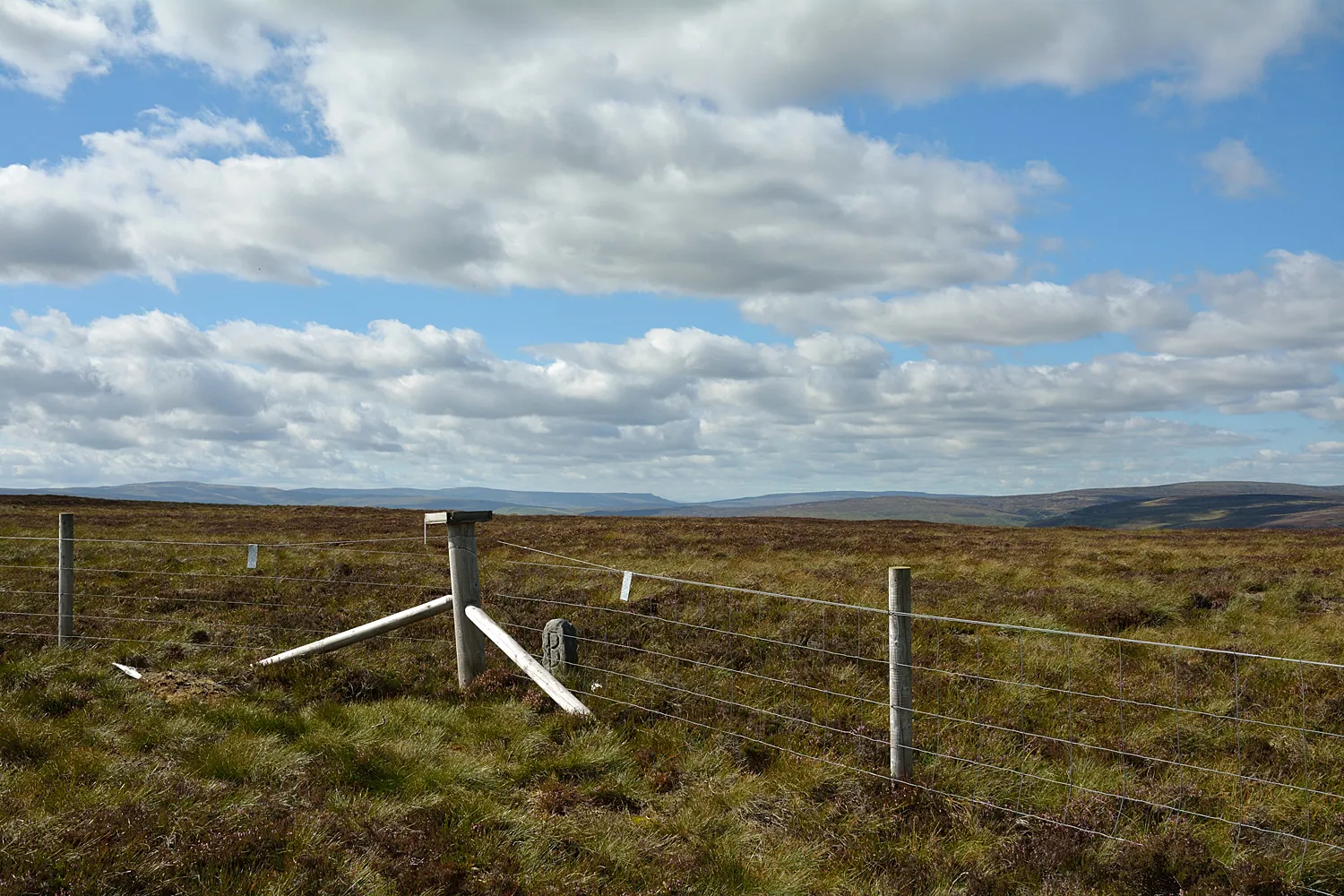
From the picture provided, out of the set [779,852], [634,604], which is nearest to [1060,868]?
[779,852]

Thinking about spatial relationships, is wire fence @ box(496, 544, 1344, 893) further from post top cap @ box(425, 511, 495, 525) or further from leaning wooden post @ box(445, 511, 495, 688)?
post top cap @ box(425, 511, 495, 525)

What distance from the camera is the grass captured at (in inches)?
213

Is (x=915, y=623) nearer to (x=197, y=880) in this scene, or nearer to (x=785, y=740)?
(x=785, y=740)

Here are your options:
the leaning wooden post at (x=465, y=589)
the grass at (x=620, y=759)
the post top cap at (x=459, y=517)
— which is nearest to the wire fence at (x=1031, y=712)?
the grass at (x=620, y=759)

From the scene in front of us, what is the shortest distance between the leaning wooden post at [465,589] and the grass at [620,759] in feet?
1.13

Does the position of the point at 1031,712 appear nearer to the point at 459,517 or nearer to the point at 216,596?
the point at 459,517

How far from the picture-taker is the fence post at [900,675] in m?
6.79

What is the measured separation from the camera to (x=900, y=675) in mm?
6832

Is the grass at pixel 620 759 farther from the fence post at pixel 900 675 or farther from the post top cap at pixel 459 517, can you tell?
the post top cap at pixel 459 517

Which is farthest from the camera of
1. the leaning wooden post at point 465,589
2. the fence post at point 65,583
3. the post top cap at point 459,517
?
the fence post at point 65,583

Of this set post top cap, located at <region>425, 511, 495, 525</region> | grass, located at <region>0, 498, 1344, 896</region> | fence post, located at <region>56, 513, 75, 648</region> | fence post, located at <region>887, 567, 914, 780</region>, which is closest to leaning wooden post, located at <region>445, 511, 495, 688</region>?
post top cap, located at <region>425, 511, 495, 525</region>

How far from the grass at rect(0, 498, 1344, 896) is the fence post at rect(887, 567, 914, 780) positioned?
0.81 feet

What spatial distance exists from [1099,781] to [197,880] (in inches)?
274

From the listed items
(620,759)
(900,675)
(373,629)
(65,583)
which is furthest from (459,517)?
(65,583)
